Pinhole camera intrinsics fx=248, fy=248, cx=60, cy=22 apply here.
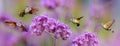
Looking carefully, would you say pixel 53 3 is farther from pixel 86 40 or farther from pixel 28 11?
pixel 86 40

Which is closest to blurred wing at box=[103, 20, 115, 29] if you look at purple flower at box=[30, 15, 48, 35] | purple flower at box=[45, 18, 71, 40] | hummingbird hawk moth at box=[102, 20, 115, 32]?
hummingbird hawk moth at box=[102, 20, 115, 32]

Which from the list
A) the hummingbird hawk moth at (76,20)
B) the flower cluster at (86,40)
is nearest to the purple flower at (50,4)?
the hummingbird hawk moth at (76,20)

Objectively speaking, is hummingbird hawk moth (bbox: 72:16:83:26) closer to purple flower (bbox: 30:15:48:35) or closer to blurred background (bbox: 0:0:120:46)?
blurred background (bbox: 0:0:120:46)

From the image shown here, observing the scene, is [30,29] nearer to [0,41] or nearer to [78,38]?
[0,41]

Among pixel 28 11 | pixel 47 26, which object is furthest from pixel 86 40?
pixel 28 11

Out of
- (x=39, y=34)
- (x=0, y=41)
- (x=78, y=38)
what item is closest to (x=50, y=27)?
(x=39, y=34)

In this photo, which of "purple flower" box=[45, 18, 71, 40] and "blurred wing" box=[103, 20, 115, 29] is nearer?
"purple flower" box=[45, 18, 71, 40]
